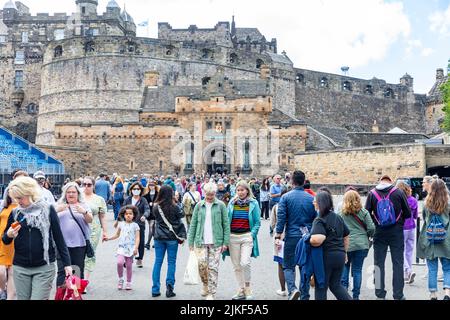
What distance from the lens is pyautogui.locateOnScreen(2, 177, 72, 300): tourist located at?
4.89 meters

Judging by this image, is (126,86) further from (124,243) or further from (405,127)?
(124,243)

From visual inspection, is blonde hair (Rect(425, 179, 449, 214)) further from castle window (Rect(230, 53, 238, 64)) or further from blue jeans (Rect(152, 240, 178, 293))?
castle window (Rect(230, 53, 238, 64))

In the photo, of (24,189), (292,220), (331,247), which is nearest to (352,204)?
(292,220)

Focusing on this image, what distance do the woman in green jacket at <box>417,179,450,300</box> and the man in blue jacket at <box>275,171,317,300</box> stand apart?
1339 mm

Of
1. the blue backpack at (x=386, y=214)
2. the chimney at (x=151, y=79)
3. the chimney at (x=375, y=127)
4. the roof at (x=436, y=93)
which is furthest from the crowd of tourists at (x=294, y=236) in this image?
the roof at (x=436, y=93)

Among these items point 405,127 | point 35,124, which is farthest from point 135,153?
point 405,127

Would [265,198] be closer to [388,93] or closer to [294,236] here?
[294,236]

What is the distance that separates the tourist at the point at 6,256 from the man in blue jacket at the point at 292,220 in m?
2.85

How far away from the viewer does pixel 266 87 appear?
38562mm

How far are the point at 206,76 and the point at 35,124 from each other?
14915 mm

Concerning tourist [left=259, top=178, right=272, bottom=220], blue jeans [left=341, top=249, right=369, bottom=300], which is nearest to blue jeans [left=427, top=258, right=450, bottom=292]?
blue jeans [left=341, top=249, right=369, bottom=300]
